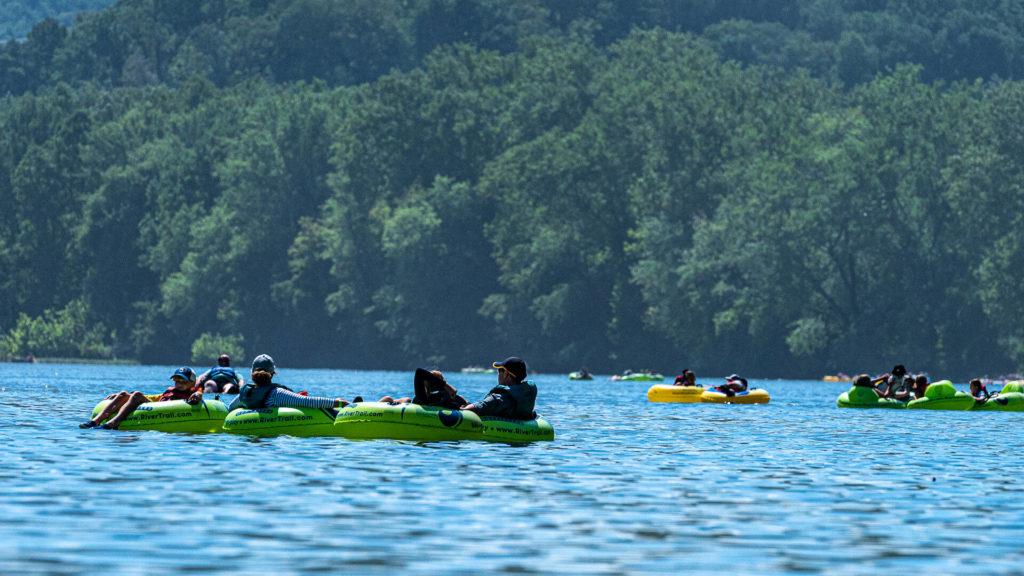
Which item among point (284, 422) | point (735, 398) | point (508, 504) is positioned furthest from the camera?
point (735, 398)

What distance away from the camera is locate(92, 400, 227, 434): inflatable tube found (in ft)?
106

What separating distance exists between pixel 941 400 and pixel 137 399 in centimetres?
2533

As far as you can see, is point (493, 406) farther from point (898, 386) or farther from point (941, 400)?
point (898, 386)

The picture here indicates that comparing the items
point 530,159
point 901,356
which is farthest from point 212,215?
point 901,356

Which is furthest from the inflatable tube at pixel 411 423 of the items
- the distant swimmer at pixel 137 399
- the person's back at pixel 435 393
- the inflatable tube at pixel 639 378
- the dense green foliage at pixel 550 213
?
the dense green foliage at pixel 550 213

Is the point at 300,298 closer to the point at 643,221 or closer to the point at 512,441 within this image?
the point at 643,221

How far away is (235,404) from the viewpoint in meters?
32.3

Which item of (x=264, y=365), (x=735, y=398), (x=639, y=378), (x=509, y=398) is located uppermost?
(x=639, y=378)

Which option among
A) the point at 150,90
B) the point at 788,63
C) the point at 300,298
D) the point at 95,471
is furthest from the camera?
the point at 788,63

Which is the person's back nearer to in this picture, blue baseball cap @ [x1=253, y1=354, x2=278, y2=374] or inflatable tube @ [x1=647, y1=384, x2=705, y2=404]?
blue baseball cap @ [x1=253, y1=354, x2=278, y2=374]

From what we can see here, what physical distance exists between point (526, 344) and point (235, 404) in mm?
80676

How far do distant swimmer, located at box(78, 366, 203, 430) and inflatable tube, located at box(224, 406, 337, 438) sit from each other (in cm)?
129

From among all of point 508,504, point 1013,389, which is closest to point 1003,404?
point 1013,389

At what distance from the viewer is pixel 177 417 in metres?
32.2
